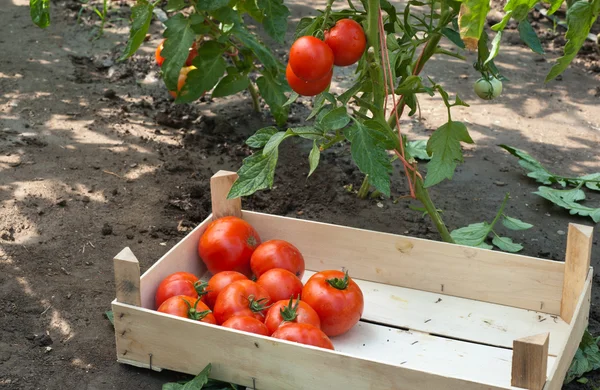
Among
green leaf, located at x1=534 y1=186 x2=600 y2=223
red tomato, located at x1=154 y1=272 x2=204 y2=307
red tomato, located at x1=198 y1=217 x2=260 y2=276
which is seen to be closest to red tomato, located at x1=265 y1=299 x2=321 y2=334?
red tomato, located at x1=154 y1=272 x2=204 y2=307

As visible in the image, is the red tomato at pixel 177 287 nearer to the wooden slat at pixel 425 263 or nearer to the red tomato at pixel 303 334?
the red tomato at pixel 303 334

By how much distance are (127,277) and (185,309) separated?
0.65 ft

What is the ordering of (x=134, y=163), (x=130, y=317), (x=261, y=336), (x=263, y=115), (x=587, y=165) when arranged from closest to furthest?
(x=261, y=336) < (x=130, y=317) < (x=134, y=163) < (x=587, y=165) < (x=263, y=115)

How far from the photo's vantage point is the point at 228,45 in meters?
3.45

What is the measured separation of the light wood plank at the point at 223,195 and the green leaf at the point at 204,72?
721 millimetres

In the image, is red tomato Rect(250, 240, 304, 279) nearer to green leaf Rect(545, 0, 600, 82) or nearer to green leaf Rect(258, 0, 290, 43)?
green leaf Rect(258, 0, 290, 43)

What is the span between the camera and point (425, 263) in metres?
2.72

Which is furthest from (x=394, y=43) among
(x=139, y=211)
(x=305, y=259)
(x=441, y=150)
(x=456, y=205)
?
(x=139, y=211)

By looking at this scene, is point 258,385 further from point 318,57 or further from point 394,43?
point 394,43

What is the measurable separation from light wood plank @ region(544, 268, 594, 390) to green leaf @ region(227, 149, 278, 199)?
0.99 meters

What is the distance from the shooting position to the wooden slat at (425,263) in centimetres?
262

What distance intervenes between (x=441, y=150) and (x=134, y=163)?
1607mm

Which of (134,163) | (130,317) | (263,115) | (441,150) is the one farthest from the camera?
(263,115)

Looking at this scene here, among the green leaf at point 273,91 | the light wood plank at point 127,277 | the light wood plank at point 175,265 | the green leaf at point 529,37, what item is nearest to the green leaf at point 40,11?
the green leaf at point 273,91
